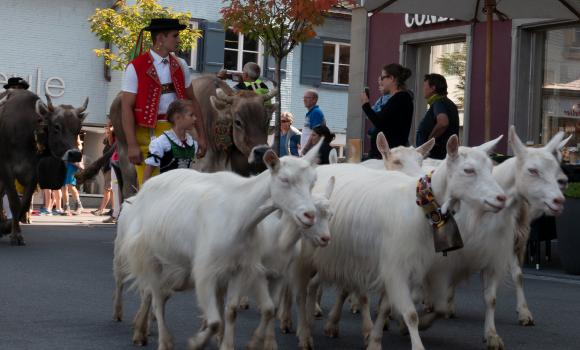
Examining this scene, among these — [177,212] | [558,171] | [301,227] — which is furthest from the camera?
[558,171]

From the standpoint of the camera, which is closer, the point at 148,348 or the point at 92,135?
the point at 148,348

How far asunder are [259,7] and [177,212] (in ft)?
40.1

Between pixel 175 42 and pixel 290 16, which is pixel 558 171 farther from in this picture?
pixel 290 16

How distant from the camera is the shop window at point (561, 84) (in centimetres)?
1894

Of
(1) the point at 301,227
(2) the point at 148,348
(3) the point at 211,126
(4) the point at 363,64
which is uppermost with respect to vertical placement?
(4) the point at 363,64

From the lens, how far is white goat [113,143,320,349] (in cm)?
712

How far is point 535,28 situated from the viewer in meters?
19.2

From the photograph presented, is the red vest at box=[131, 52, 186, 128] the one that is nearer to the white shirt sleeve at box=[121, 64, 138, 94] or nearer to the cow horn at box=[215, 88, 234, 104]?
the white shirt sleeve at box=[121, 64, 138, 94]

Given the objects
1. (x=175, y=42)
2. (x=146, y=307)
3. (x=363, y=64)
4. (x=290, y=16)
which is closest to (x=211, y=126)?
(x=175, y=42)

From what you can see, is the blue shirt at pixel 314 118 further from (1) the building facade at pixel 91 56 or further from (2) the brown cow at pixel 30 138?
(1) the building facade at pixel 91 56

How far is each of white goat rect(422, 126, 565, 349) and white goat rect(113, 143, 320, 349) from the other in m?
1.28

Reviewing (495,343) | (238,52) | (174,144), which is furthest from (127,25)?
(495,343)

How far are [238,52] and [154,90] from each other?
3168 cm

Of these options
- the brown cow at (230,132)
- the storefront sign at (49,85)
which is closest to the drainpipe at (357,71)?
the brown cow at (230,132)
